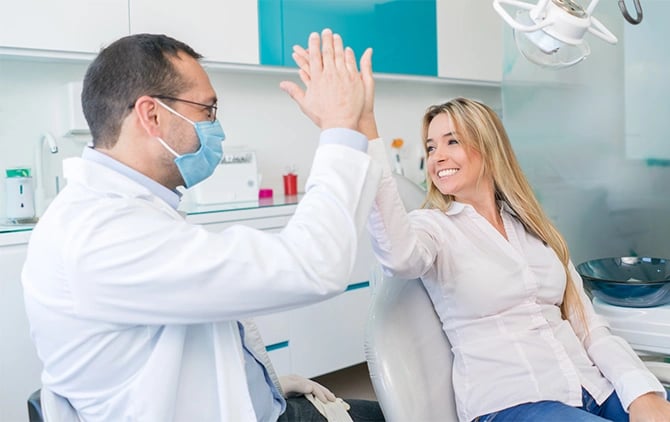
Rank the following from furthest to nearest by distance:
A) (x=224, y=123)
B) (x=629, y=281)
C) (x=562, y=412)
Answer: (x=224, y=123), (x=629, y=281), (x=562, y=412)

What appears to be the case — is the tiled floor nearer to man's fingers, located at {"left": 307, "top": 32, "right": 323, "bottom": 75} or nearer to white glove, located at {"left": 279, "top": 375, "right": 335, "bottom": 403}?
white glove, located at {"left": 279, "top": 375, "right": 335, "bottom": 403}

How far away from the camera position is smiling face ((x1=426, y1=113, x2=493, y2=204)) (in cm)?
159

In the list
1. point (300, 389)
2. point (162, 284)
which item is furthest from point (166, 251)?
point (300, 389)

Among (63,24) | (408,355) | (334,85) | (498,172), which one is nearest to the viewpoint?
(334,85)

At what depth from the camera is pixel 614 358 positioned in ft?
4.75

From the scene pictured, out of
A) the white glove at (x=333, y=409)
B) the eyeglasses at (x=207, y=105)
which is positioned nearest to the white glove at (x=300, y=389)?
the white glove at (x=333, y=409)

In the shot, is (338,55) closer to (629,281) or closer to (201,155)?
(201,155)

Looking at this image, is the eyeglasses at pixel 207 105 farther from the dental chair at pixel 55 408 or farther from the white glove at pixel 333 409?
the white glove at pixel 333 409

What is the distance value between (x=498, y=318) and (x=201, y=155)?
740mm

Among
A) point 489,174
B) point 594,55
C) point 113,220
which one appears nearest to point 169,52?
point 113,220

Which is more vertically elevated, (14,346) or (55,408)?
(55,408)

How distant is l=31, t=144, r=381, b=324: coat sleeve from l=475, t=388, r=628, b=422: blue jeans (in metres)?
0.60

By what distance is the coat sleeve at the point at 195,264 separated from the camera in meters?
0.89

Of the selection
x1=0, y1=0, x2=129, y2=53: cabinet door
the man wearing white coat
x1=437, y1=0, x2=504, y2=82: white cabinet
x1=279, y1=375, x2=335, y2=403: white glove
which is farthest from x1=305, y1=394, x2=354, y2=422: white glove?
x1=437, y1=0, x2=504, y2=82: white cabinet
